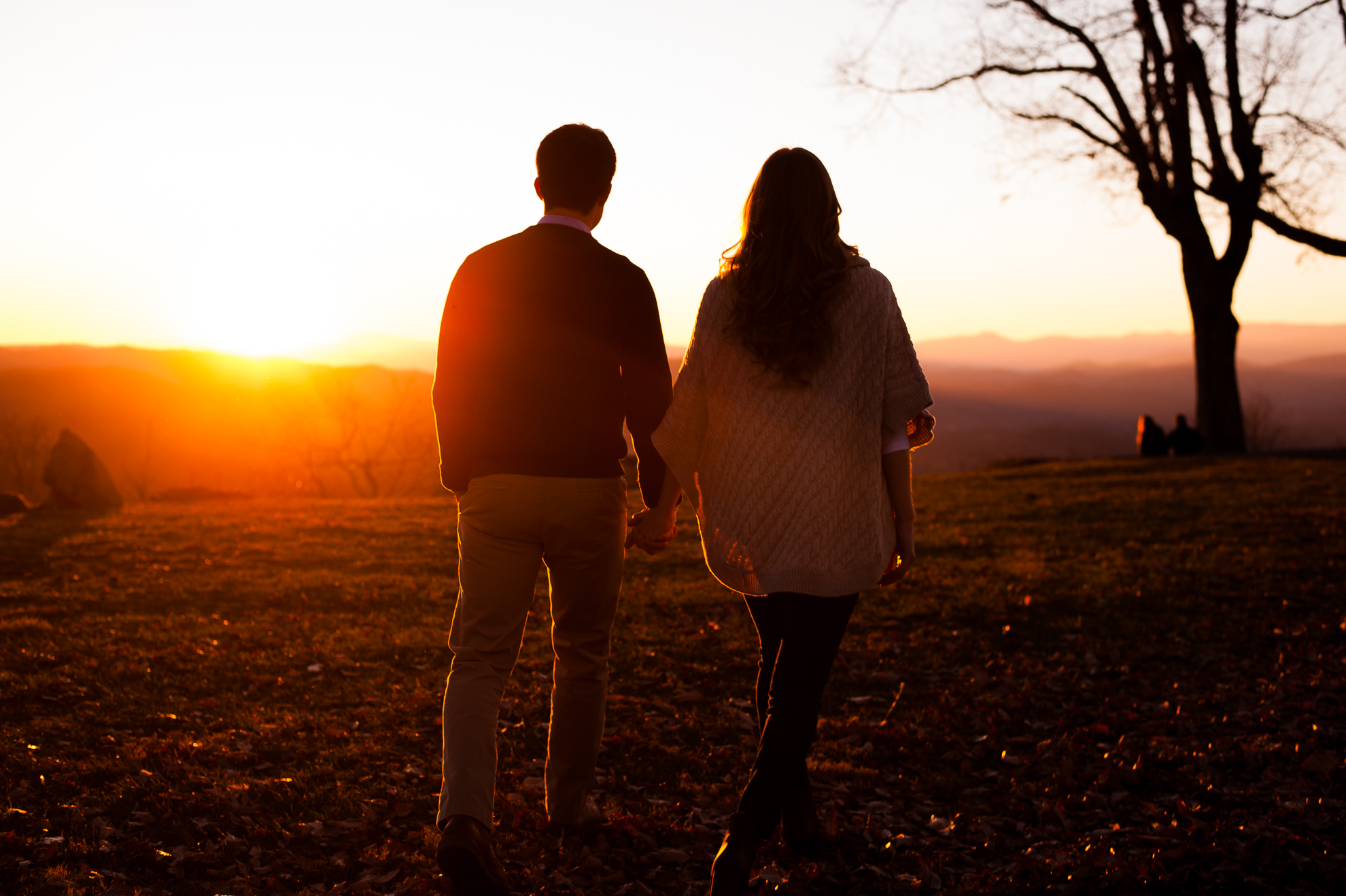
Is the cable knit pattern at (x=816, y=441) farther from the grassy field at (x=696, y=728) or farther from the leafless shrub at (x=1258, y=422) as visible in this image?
the leafless shrub at (x=1258, y=422)

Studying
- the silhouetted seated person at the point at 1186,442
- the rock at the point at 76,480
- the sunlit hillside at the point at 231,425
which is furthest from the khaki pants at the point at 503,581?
the silhouetted seated person at the point at 1186,442

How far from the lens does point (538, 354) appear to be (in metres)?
3.39

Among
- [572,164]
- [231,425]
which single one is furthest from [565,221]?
[231,425]

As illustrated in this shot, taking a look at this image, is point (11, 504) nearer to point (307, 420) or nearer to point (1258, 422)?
point (307, 420)

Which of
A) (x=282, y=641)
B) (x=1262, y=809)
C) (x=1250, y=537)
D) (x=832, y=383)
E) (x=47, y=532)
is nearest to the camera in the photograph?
(x=832, y=383)

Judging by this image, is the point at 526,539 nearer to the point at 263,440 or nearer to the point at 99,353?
the point at 263,440

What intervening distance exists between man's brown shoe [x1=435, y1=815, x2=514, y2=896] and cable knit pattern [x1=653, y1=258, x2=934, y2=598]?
129cm

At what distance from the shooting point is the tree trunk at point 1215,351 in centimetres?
2183

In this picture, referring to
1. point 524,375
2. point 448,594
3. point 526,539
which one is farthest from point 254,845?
point 448,594

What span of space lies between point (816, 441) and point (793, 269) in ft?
1.99

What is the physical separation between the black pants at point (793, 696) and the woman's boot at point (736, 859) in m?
0.03

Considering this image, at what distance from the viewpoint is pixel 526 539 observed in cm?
344

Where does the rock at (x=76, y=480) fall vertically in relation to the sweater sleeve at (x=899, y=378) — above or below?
below

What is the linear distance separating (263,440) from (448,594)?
41501 mm
